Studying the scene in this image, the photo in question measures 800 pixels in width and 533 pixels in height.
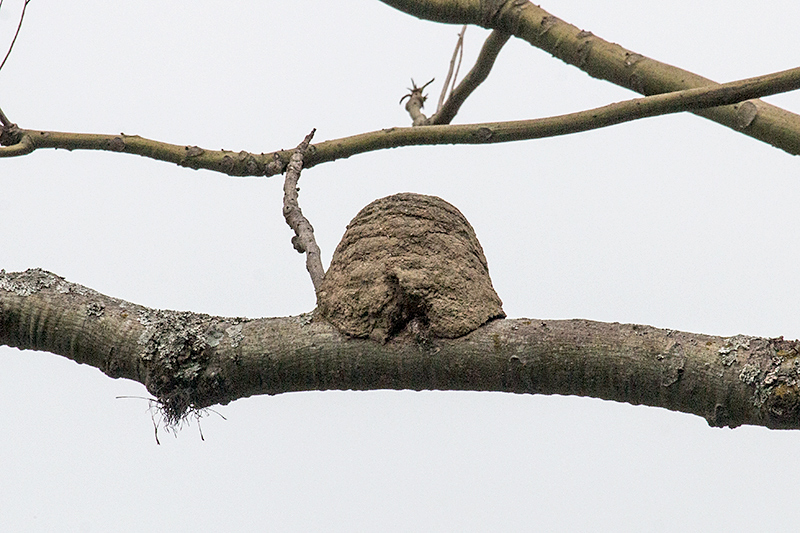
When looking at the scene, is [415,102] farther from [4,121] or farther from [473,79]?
[4,121]

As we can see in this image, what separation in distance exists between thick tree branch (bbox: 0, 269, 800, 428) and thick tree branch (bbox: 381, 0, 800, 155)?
1419mm

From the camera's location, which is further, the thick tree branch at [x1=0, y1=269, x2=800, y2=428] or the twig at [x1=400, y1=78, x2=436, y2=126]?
the twig at [x1=400, y1=78, x2=436, y2=126]

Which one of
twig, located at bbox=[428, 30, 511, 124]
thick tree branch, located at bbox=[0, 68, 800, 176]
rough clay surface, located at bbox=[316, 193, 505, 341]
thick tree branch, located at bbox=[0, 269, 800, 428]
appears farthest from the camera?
twig, located at bbox=[428, 30, 511, 124]

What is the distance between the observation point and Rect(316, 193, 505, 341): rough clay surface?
9.12 feet

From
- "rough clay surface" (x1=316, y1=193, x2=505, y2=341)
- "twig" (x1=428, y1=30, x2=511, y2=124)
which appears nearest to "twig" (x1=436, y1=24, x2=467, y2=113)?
"twig" (x1=428, y1=30, x2=511, y2=124)

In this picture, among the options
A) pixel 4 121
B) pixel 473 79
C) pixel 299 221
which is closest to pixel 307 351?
pixel 299 221

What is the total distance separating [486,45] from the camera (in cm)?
454

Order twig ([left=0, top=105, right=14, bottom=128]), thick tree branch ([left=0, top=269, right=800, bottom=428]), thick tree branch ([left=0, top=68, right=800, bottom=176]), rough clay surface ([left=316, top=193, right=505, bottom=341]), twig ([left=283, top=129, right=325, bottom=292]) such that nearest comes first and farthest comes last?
thick tree branch ([left=0, top=269, right=800, bottom=428]) → rough clay surface ([left=316, top=193, right=505, bottom=341]) → thick tree branch ([left=0, top=68, right=800, bottom=176]) → twig ([left=283, top=129, right=325, bottom=292]) → twig ([left=0, top=105, right=14, bottom=128])

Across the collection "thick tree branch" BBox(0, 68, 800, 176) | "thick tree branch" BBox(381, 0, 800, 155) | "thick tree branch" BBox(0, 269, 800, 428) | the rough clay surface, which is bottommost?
"thick tree branch" BBox(0, 269, 800, 428)

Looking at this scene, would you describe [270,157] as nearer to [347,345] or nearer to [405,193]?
[405,193]

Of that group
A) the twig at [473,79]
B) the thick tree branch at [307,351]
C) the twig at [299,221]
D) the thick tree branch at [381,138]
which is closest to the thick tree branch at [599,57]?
the thick tree branch at [381,138]

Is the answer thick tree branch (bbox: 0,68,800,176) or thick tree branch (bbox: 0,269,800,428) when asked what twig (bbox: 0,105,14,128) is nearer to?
thick tree branch (bbox: 0,68,800,176)

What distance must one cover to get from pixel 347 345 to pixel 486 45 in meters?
2.36

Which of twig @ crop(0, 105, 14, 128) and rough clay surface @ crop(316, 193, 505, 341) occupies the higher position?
twig @ crop(0, 105, 14, 128)
